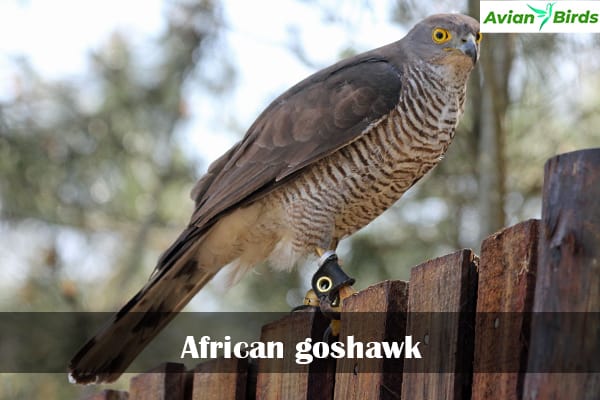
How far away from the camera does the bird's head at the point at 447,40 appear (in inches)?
165

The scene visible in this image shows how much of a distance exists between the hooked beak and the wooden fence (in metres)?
1.63

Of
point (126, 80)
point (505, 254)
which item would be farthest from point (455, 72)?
point (126, 80)

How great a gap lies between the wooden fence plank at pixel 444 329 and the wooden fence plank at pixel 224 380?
0.84 meters

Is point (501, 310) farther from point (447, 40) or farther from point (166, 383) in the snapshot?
point (447, 40)

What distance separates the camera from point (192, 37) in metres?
7.14

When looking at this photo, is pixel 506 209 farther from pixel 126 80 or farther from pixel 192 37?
pixel 126 80

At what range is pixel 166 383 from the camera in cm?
337

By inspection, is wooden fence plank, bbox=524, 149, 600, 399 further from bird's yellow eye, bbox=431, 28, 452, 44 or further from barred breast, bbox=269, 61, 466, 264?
bird's yellow eye, bbox=431, 28, 452, 44

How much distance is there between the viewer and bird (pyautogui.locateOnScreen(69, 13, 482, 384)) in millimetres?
3912

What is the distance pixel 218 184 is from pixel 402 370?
1861 millimetres

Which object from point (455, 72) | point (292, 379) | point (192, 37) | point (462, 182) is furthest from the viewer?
point (192, 37)

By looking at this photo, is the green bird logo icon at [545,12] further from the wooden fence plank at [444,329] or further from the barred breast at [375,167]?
the wooden fence plank at [444,329]

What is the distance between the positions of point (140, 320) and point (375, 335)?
5.24 feet

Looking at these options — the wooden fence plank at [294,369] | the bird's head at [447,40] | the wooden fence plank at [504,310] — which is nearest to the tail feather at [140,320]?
the wooden fence plank at [294,369]
